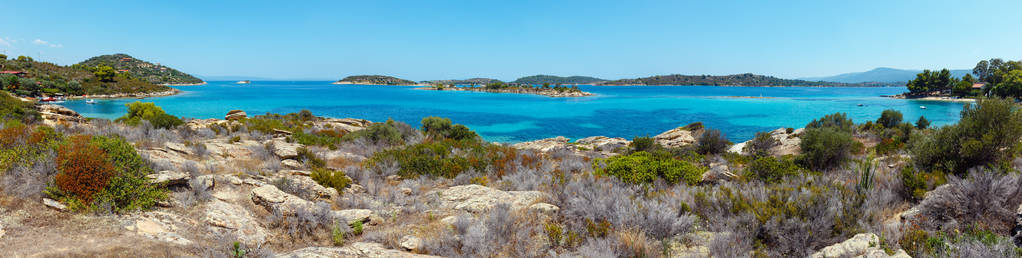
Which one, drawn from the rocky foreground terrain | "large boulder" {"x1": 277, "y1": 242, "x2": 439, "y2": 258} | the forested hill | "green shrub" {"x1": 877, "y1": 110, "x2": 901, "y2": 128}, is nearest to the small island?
"green shrub" {"x1": 877, "y1": 110, "x2": 901, "y2": 128}

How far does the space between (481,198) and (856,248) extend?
4876mm

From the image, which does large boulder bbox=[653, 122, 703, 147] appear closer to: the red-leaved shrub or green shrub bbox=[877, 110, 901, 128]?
green shrub bbox=[877, 110, 901, 128]

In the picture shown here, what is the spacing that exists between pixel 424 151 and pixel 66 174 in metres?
7.00

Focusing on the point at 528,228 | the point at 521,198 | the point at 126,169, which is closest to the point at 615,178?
the point at 521,198

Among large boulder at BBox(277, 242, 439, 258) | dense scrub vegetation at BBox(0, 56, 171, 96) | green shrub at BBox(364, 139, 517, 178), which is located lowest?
green shrub at BBox(364, 139, 517, 178)

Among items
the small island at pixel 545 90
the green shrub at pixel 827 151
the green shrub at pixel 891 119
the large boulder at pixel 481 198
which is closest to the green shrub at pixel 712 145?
the green shrub at pixel 827 151

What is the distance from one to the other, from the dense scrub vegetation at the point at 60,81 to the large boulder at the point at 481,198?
74031mm

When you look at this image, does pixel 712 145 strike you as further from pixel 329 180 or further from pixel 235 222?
pixel 235 222

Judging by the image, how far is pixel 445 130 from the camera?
20.3m

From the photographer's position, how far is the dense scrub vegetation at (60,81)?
53.7m

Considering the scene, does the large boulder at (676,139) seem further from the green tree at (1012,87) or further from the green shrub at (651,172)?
the green tree at (1012,87)

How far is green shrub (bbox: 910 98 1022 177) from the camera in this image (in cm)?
708

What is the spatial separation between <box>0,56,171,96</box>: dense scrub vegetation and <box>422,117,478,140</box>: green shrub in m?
64.0

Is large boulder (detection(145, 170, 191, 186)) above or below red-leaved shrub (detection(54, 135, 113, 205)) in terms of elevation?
below
